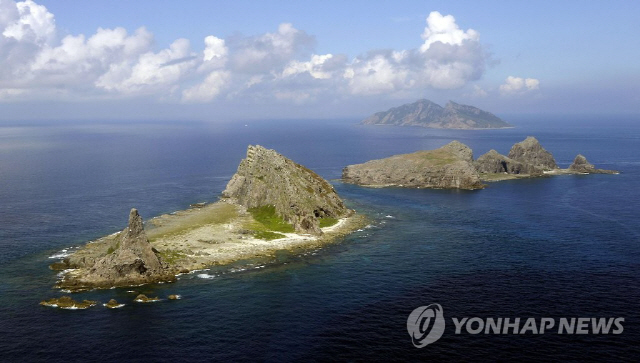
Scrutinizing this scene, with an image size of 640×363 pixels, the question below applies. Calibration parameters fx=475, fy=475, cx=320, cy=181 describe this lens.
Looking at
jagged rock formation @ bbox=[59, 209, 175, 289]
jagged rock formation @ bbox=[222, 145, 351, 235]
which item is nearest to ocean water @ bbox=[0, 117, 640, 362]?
jagged rock formation @ bbox=[59, 209, 175, 289]

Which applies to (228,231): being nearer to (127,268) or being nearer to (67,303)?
(127,268)

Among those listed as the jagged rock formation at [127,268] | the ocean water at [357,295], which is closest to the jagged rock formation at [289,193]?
the ocean water at [357,295]

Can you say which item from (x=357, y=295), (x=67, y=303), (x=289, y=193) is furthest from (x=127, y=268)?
(x=289, y=193)

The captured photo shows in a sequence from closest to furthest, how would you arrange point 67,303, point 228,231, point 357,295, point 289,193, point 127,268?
point 67,303 < point 357,295 < point 127,268 < point 228,231 < point 289,193

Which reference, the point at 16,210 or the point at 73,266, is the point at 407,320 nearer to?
the point at 73,266

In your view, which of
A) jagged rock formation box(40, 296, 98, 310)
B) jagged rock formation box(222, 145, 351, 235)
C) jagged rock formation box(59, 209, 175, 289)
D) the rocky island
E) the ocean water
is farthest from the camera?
jagged rock formation box(222, 145, 351, 235)

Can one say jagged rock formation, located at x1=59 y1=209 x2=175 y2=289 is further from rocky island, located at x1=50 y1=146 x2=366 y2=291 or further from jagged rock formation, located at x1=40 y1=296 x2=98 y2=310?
jagged rock formation, located at x1=40 y1=296 x2=98 y2=310

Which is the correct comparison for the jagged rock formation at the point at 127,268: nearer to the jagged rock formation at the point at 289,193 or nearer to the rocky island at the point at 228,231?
the rocky island at the point at 228,231
